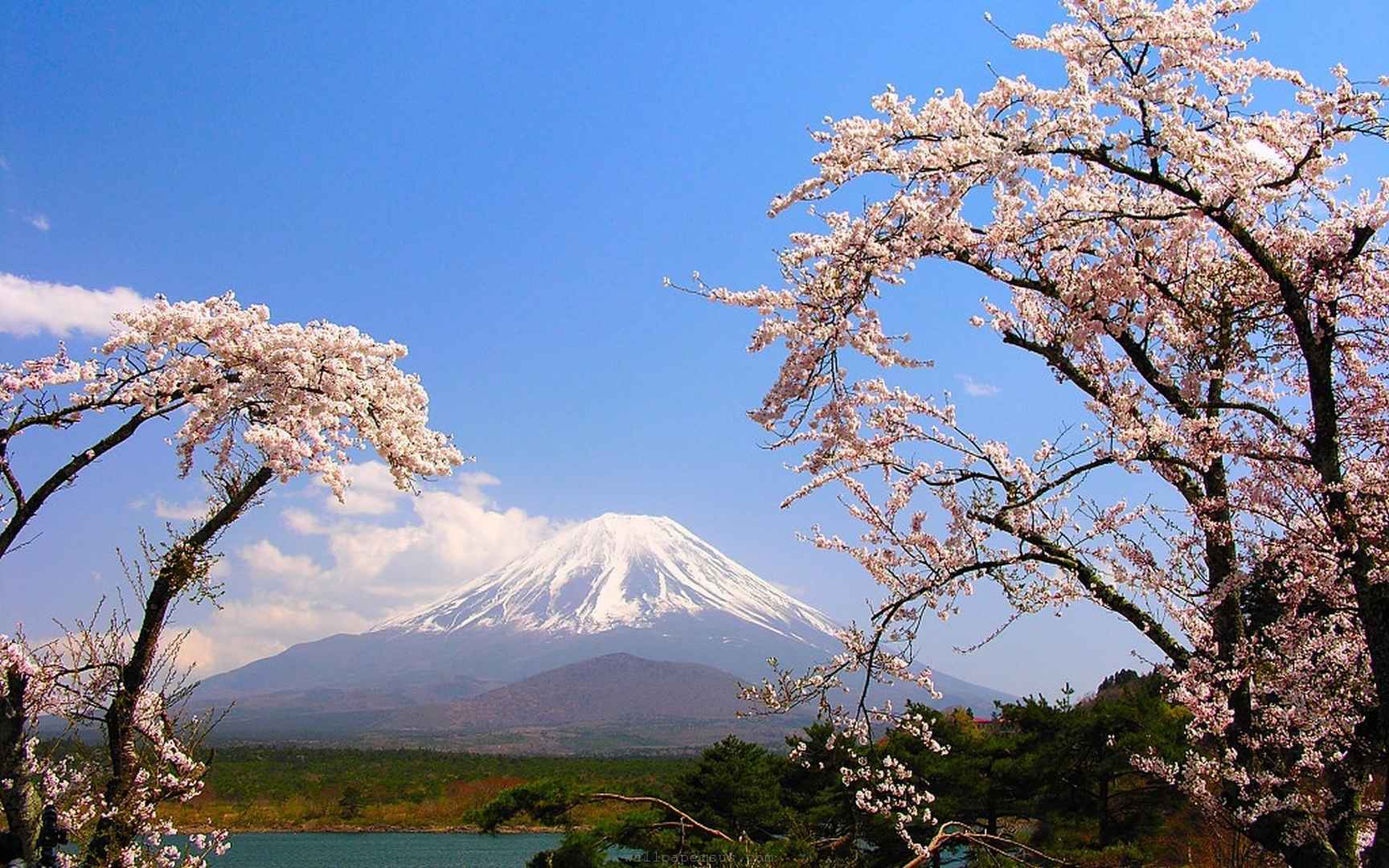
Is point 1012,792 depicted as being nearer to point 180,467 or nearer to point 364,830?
point 180,467

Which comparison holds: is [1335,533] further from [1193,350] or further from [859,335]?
[859,335]

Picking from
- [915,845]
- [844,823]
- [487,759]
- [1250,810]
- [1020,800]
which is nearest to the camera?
[1250,810]

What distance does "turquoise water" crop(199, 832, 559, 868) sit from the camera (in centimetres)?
2427

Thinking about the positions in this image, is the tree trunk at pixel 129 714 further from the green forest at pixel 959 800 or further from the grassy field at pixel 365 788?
the grassy field at pixel 365 788

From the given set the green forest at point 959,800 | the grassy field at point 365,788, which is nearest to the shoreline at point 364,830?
the grassy field at point 365,788

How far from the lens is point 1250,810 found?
372cm

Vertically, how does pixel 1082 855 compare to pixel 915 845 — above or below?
below

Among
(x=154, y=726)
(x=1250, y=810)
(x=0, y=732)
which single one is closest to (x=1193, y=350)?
(x=1250, y=810)

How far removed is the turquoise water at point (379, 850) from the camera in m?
24.3

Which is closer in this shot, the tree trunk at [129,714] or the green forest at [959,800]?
the tree trunk at [129,714]

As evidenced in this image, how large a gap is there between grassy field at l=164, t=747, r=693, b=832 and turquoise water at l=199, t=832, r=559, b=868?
1397 millimetres

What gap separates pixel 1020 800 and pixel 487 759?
155ft

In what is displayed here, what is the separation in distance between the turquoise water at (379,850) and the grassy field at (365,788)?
55.0 inches

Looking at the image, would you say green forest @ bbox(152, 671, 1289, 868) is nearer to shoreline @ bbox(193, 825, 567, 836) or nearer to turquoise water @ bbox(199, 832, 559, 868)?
turquoise water @ bbox(199, 832, 559, 868)
